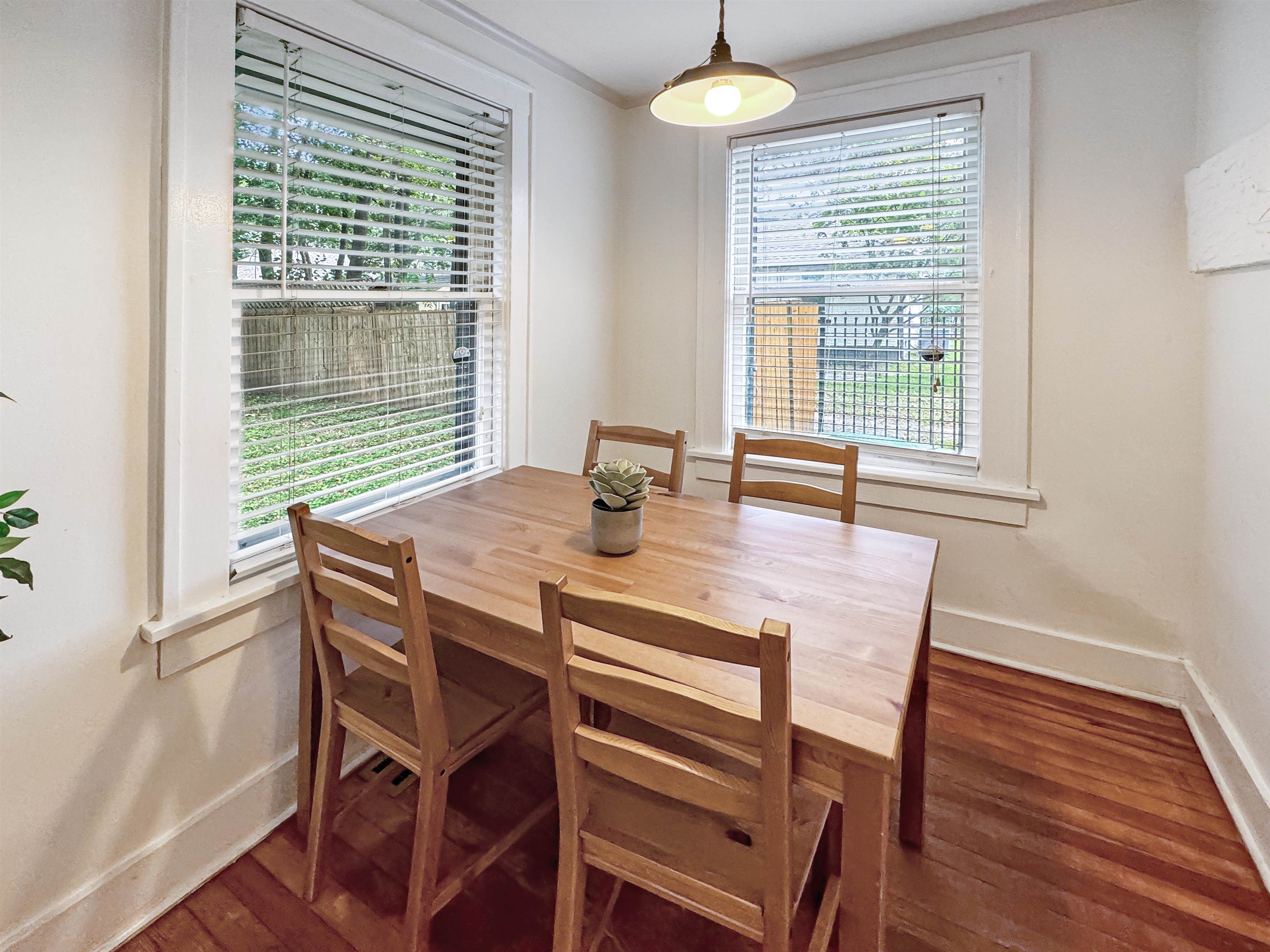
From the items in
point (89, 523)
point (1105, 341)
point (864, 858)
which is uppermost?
point (1105, 341)

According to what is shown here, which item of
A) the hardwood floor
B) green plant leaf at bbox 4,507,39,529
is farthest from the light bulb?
the hardwood floor

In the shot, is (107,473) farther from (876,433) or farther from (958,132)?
(958,132)

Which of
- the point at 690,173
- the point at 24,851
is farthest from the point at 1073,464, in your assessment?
the point at 24,851

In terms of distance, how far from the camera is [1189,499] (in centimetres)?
216

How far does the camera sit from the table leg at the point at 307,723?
1.64 meters

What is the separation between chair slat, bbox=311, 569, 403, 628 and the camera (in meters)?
1.31

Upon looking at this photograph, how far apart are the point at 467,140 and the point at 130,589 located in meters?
1.78

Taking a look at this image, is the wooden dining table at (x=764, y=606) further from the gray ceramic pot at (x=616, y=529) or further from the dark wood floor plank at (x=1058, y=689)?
the dark wood floor plank at (x=1058, y=689)

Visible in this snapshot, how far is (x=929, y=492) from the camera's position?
2.58m

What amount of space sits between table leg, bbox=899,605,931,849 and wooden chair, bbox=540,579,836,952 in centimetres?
49

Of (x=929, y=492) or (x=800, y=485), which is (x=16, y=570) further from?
(x=929, y=492)

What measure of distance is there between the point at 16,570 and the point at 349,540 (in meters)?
0.49

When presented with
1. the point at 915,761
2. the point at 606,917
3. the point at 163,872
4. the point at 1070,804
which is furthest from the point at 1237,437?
the point at 163,872

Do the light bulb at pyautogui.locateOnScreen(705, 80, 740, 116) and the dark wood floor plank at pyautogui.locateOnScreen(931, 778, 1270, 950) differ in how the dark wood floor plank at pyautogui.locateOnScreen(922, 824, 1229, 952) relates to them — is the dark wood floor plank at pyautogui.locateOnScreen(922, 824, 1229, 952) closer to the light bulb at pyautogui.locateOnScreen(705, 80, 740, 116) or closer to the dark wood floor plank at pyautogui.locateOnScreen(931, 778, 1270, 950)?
the dark wood floor plank at pyautogui.locateOnScreen(931, 778, 1270, 950)
